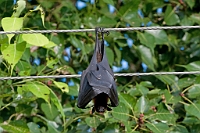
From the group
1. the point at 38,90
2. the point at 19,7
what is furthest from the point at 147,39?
the point at 19,7

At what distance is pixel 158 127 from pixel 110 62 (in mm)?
653

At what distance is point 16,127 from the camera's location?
291 cm

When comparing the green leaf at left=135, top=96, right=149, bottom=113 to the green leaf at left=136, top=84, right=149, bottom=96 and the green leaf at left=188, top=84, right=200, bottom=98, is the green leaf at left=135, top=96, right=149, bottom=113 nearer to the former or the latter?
the green leaf at left=136, top=84, right=149, bottom=96

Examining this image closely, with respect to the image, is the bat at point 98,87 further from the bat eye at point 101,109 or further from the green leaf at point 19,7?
the green leaf at point 19,7

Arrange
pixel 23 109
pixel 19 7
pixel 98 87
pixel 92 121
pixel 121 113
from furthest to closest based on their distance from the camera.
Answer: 1. pixel 23 109
2. pixel 92 121
3. pixel 121 113
4. pixel 19 7
5. pixel 98 87

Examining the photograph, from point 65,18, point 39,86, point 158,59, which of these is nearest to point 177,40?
point 158,59

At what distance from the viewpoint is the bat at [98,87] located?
2.30 meters

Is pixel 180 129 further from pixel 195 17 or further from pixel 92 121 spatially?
pixel 195 17

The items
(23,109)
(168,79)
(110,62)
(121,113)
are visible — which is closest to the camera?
(121,113)

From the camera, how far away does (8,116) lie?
339cm

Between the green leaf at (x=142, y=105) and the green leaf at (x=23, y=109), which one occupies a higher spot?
the green leaf at (x=142, y=105)

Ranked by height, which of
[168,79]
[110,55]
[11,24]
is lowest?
[168,79]

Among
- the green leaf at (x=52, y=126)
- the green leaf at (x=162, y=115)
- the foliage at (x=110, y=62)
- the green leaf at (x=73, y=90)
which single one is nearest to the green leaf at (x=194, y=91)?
the foliage at (x=110, y=62)

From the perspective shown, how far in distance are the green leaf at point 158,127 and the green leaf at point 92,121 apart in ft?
0.90
